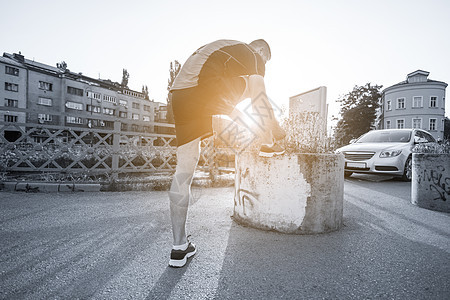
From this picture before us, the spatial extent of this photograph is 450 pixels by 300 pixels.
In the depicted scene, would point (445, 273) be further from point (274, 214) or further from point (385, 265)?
point (274, 214)

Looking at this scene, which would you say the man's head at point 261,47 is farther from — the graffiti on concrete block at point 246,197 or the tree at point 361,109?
the tree at point 361,109

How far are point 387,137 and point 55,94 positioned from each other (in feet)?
165

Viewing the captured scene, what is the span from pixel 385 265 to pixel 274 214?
3.36ft

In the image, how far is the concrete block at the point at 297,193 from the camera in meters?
2.47

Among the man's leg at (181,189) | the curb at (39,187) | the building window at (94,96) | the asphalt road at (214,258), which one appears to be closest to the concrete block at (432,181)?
the asphalt road at (214,258)

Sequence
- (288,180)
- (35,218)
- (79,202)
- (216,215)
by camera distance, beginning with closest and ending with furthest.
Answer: (288,180) → (35,218) → (216,215) → (79,202)

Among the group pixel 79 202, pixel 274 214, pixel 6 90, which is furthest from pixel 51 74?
pixel 274 214

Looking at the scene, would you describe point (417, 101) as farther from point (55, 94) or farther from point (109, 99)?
point (55, 94)

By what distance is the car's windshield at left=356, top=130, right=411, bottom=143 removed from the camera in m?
7.29

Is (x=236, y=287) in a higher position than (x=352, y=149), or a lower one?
lower

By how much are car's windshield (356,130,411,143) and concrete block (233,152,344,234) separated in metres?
6.22

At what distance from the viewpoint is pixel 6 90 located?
36000 mm

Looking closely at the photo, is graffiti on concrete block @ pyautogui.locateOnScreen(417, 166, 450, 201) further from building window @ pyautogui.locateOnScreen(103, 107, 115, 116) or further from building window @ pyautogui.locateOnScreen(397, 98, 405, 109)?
building window @ pyautogui.locateOnScreen(103, 107, 115, 116)

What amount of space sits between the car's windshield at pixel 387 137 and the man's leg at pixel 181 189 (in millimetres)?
7808
